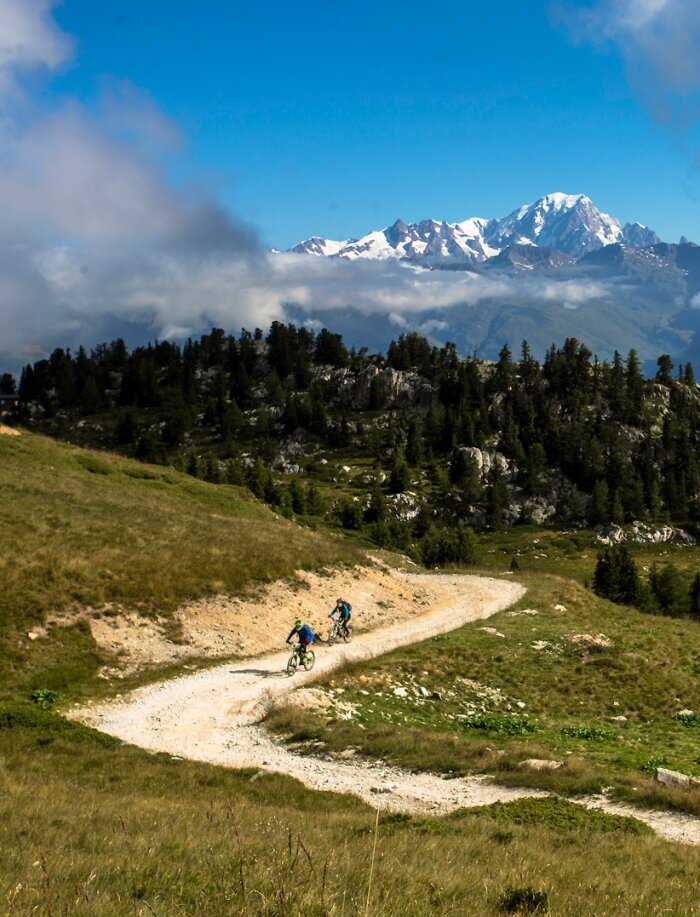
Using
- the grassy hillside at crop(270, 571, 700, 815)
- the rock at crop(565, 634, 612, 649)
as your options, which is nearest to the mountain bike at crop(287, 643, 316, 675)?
the grassy hillside at crop(270, 571, 700, 815)

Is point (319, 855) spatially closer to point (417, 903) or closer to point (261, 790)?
point (417, 903)

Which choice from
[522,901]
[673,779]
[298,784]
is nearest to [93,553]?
[298,784]

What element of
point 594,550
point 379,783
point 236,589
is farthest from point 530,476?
point 379,783

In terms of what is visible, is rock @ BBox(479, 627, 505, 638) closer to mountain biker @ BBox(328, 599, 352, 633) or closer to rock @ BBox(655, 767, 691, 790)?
mountain biker @ BBox(328, 599, 352, 633)

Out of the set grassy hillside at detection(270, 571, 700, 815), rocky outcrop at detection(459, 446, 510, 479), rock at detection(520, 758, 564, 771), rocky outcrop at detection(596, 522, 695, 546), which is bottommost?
rocky outcrop at detection(596, 522, 695, 546)

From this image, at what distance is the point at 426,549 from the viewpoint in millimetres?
113375

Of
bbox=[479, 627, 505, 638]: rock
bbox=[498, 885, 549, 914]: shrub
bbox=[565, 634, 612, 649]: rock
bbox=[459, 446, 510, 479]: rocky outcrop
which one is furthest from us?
bbox=[459, 446, 510, 479]: rocky outcrop

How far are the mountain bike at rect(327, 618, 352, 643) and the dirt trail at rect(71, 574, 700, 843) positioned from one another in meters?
0.69

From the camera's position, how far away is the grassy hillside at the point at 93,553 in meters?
28.7

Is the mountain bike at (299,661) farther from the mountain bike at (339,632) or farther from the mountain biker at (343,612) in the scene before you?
the mountain bike at (339,632)

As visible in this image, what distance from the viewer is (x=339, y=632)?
38844 millimetres

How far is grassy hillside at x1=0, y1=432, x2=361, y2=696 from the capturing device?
28.7m

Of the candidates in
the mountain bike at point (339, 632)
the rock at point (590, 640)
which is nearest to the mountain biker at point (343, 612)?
the mountain bike at point (339, 632)

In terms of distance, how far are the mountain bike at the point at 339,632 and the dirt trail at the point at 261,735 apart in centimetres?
69
